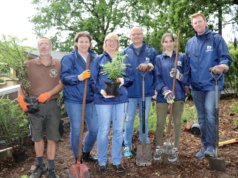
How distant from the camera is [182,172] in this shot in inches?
226

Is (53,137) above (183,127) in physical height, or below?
above

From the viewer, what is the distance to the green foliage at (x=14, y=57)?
5.37m

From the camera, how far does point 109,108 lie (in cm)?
552

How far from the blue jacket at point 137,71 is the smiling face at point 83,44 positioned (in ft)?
2.63

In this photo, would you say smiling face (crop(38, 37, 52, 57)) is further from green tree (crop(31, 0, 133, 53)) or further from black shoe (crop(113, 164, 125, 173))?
green tree (crop(31, 0, 133, 53))

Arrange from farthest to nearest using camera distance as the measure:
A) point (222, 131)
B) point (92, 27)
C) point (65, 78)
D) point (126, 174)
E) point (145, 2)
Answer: point (92, 27) < point (145, 2) < point (222, 131) < point (126, 174) < point (65, 78)

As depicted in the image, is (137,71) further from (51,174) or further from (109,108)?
(51,174)

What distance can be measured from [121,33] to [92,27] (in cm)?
294

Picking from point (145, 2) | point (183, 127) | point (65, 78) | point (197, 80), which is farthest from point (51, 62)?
point (145, 2)

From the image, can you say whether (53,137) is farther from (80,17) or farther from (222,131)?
(80,17)

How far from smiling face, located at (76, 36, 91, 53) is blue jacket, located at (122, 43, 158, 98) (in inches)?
31.6

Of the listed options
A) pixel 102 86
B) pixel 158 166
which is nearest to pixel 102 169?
pixel 158 166

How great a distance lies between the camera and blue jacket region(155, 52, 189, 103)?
603 cm

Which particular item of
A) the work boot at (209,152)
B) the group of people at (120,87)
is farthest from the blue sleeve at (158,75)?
the work boot at (209,152)
